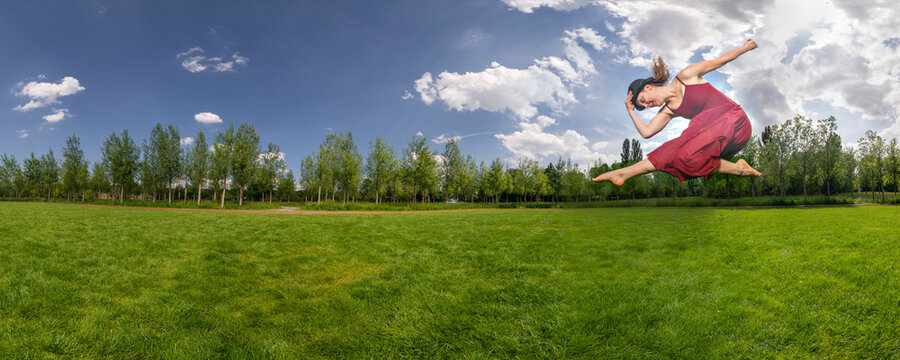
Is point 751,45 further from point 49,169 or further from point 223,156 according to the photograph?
point 49,169

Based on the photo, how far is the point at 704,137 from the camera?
7.82 meters

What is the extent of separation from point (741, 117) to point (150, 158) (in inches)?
2216

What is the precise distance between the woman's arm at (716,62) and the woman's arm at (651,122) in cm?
94

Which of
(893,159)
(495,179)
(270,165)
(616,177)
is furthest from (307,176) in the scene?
(893,159)

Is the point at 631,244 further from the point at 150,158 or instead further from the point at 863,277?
the point at 150,158

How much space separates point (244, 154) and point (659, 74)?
39.4 m

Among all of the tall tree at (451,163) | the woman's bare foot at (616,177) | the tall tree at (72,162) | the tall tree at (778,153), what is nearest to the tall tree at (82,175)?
the tall tree at (72,162)

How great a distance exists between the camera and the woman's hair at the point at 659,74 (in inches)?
338

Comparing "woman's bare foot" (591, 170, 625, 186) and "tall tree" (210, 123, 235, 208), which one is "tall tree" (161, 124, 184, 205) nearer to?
"tall tree" (210, 123, 235, 208)

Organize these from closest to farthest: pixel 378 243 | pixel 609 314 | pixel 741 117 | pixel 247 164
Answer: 1. pixel 609 314
2. pixel 741 117
3. pixel 378 243
4. pixel 247 164

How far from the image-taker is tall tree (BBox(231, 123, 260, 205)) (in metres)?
36.8

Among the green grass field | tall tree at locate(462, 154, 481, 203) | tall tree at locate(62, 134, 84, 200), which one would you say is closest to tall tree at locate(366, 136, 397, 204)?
tall tree at locate(462, 154, 481, 203)

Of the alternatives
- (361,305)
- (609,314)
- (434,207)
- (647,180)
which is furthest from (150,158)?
(647,180)

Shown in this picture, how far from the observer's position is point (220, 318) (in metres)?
4.72
